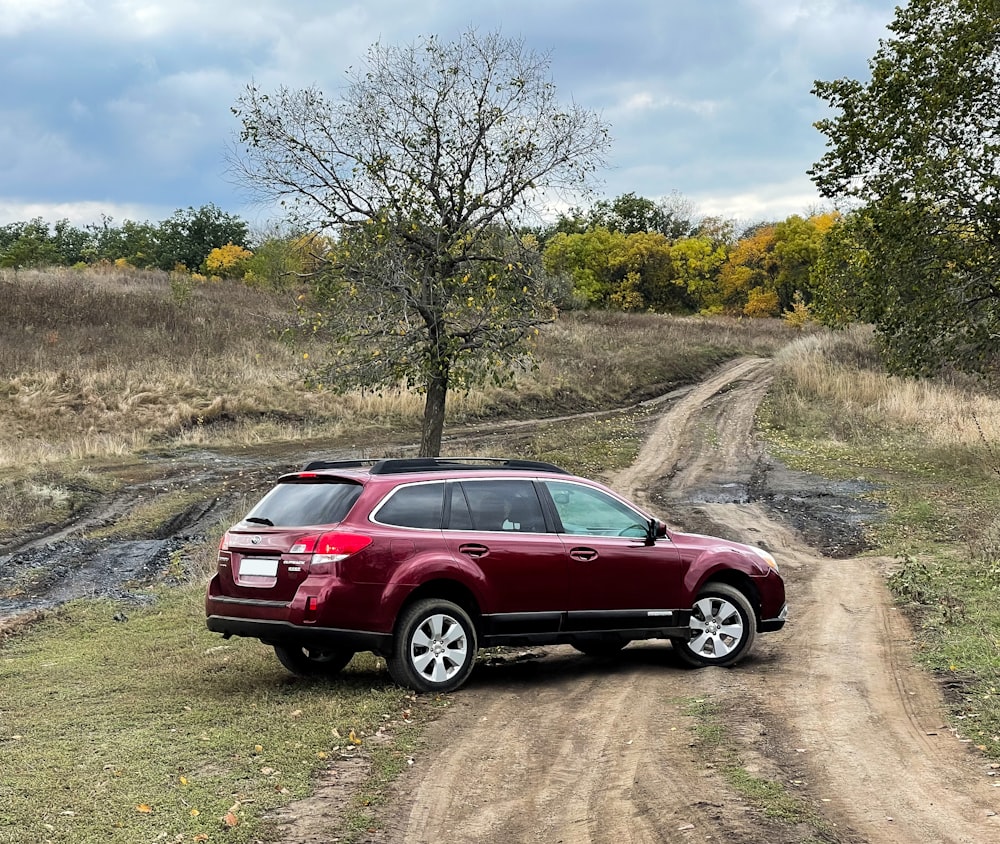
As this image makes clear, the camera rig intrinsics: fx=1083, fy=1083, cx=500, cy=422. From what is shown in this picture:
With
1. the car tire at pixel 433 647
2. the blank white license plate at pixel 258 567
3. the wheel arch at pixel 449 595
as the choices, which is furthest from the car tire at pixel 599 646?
the blank white license plate at pixel 258 567

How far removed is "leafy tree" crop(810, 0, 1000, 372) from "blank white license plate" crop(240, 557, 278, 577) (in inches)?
733

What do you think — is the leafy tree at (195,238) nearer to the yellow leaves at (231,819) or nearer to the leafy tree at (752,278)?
the leafy tree at (752,278)

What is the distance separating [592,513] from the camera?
937cm

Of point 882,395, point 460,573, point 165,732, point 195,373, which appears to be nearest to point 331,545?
point 460,573

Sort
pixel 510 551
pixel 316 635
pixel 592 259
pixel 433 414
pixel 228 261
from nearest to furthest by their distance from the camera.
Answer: pixel 316 635, pixel 510 551, pixel 433 414, pixel 228 261, pixel 592 259

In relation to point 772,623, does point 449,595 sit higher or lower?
higher

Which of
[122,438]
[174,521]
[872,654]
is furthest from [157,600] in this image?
[122,438]

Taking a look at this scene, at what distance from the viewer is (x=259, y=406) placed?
1291 inches

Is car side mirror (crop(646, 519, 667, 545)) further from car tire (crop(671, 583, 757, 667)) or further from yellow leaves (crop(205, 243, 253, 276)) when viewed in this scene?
yellow leaves (crop(205, 243, 253, 276))

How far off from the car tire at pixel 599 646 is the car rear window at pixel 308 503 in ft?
7.70

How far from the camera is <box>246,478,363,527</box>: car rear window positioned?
8258 millimetres

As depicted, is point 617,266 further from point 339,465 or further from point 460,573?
point 460,573

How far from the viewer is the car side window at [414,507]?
327 inches

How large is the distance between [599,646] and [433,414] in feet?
37.7
